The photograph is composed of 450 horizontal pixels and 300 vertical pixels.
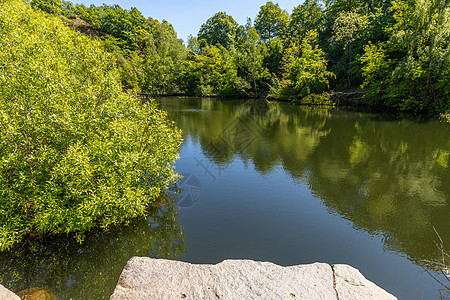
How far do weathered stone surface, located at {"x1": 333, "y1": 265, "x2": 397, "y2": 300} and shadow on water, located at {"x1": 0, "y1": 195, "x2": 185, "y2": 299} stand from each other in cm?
518

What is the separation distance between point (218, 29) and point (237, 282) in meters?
112

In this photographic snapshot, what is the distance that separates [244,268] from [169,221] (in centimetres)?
525

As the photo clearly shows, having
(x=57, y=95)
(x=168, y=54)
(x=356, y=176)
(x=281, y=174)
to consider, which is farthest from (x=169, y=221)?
(x=168, y=54)

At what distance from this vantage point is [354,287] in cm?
530

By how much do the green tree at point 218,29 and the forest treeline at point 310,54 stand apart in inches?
16.9

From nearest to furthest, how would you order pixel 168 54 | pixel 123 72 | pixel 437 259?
pixel 437 259 < pixel 123 72 < pixel 168 54

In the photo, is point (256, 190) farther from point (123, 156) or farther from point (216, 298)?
point (216, 298)

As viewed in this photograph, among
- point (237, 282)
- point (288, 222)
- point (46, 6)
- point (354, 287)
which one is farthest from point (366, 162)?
point (46, 6)

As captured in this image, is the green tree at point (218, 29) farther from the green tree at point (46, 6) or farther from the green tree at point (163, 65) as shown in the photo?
the green tree at point (46, 6)

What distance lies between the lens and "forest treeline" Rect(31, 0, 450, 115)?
3142 cm

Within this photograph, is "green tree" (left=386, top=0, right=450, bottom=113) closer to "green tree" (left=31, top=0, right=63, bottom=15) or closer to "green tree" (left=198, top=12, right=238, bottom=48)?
"green tree" (left=198, top=12, right=238, bottom=48)

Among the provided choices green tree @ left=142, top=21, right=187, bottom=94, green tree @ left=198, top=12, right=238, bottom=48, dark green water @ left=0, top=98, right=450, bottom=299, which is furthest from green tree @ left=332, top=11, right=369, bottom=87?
green tree @ left=198, top=12, right=238, bottom=48

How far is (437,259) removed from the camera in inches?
314

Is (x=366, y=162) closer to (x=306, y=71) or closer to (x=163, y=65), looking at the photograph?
(x=306, y=71)
